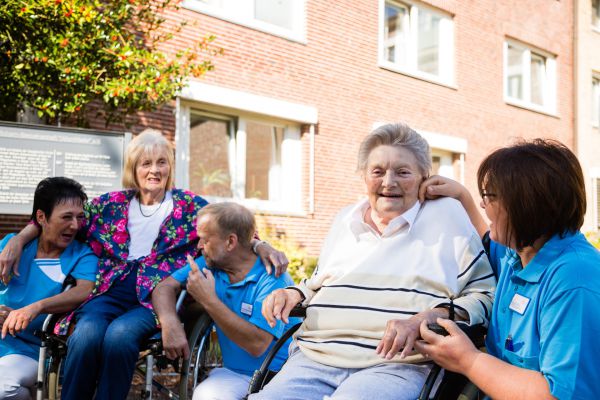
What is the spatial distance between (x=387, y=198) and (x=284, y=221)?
25.6 ft

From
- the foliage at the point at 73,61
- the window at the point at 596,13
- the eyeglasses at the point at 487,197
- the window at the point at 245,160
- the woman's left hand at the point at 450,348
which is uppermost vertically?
the window at the point at 596,13

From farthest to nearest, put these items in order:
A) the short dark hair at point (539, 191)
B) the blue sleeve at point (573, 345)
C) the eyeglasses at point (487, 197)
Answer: the eyeglasses at point (487, 197) → the short dark hair at point (539, 191) → the blue sleeve at point (573, 345)

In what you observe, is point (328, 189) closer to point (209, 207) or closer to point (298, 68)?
point (298, 68)

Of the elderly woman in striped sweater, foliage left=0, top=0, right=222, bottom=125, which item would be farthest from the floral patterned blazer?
foliage left=0, top=0, right=222, bottom=125

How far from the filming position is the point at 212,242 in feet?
10.3

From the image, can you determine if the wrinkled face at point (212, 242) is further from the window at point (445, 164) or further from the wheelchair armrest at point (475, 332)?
the window at point (445, 164)

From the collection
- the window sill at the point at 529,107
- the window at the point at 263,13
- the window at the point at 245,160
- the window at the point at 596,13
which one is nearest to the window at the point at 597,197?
the window sill at the point at 529,107

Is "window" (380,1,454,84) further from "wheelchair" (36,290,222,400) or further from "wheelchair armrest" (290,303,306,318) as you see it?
"wheelchair armrest" (290,303,306,318)

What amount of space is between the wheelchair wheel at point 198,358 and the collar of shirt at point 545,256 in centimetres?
167

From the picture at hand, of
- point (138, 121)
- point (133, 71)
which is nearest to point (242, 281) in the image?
point (133, 71)

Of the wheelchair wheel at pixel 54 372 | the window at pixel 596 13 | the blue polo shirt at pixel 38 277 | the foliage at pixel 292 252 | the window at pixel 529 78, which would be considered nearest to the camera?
the wheelchair wheel at pixel 54 372

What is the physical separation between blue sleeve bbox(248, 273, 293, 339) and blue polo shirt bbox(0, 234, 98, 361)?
1033 mm

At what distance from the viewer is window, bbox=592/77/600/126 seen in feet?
56.7

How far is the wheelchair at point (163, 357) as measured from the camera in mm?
3080
